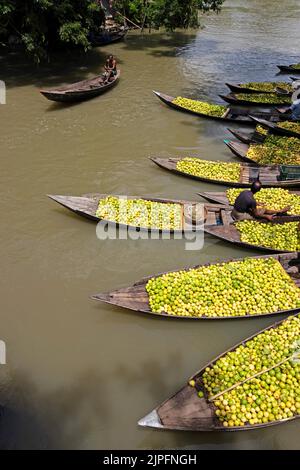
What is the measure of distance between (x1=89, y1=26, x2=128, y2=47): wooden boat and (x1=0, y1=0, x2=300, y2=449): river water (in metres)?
11.5

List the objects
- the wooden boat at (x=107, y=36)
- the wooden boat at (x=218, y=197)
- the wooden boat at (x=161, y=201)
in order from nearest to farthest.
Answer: the wooden boat at (x=161, y=201), the wooden boat at (x=218, y=197), the wooden boat at (x=107, y=36)

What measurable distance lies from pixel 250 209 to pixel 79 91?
12790 millimetres

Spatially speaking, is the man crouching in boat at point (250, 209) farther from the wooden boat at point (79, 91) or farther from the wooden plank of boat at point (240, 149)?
the wooden boat at point (79, 91)

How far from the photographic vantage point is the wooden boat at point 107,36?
28.7m

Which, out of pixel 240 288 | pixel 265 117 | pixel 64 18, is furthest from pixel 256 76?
pixel 240 288

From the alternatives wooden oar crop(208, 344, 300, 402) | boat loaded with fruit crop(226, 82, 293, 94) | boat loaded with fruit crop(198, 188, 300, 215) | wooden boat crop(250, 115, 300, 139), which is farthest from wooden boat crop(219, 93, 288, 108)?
wooden oar crop(208, 344, 300, 402)

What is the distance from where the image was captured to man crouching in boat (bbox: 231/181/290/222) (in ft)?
30.8

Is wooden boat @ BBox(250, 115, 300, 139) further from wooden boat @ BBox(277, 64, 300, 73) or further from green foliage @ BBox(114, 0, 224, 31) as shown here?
green foliage @ BBox(114, 0, 224, 31)

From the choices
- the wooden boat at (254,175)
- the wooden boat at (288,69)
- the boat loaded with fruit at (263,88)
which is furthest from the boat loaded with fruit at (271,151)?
the wooden boat at (288,69)

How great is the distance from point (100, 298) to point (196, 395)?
277 cm

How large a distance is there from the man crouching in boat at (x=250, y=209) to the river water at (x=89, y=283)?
41.2 inches
